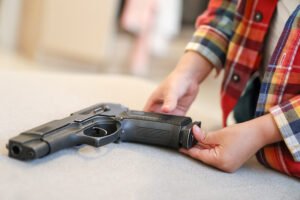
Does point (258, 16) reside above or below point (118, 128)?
above

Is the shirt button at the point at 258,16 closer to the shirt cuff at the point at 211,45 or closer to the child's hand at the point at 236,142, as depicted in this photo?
the shirt cuff at the point at 211,45

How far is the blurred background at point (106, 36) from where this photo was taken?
90.1 inches

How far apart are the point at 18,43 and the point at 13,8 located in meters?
0.20

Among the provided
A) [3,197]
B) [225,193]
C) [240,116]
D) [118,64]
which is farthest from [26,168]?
[118,64]

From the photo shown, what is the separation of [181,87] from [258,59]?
5.1 inches

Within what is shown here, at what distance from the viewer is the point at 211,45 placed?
30.3 inches

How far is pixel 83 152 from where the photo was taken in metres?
0.56

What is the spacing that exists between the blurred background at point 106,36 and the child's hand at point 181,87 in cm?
151

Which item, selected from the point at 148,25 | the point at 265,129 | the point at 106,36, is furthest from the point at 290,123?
the point at 106,36

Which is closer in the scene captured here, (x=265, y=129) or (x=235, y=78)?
(x=265, y=129)

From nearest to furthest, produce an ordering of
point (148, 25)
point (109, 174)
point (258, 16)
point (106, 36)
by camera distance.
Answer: point (109, 174), point (258, 16), point (148, 25), point (106, 36)

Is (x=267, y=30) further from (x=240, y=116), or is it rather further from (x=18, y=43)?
(x=18, y=43)

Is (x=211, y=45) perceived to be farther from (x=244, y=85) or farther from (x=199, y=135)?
(x=199, y=135)

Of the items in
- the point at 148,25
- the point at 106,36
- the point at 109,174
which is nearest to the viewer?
the point at 109,174
